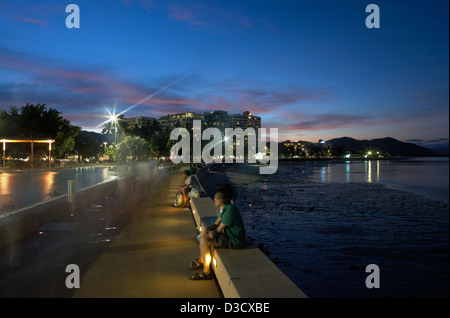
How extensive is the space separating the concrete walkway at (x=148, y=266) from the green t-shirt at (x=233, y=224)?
0.84 metres

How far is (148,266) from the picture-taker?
259 inches

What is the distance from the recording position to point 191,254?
7.40 meters

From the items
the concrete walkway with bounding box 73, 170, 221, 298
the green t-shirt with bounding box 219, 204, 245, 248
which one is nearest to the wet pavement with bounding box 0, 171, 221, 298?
the concrete walkway with bounding box 73, 170, 221, 298

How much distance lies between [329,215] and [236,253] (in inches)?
514

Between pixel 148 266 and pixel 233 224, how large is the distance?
1.73 metres

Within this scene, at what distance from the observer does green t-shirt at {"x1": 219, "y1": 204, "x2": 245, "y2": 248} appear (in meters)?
6.17

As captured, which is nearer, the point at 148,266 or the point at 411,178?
the point at 148,266

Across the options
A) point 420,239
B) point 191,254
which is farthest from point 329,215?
point 191,254

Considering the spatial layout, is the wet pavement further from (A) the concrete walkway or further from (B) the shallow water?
(B) the shallow water

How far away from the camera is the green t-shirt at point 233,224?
6.17 m

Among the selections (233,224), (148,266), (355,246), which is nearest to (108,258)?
(148,266)

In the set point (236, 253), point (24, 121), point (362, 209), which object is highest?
point (24, 121)

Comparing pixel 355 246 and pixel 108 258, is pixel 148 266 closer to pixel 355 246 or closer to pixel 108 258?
pixel 108 258
